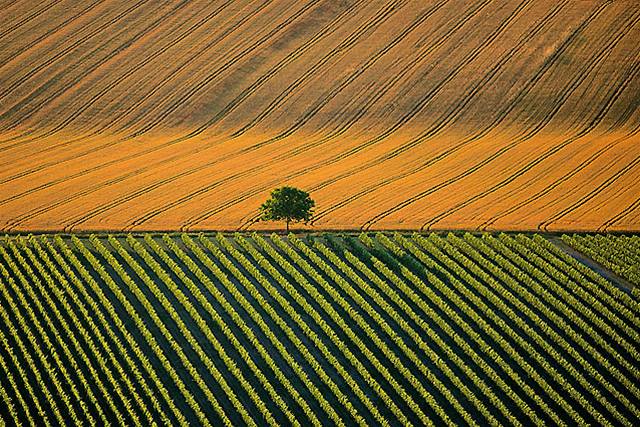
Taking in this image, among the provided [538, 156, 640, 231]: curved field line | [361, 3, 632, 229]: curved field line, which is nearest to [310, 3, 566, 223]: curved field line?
[361, 3, 632, 229]: curved field line

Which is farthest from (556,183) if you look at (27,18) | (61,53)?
(27,18)

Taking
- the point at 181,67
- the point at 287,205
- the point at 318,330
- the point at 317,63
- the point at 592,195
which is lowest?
the point at 318,330

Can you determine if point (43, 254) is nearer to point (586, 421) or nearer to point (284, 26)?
point (586, 421)

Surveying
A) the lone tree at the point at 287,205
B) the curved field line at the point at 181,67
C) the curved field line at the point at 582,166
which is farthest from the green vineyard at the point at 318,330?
the curved field line at the point at 181,67

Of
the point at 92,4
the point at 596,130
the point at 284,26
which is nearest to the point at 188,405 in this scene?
the point at 596,130

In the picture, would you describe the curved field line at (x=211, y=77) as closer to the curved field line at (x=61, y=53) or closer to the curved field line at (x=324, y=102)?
the curved field line at (x=324, y=102)

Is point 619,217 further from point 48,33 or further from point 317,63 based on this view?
point 48,33

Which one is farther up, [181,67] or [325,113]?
[181,67]
